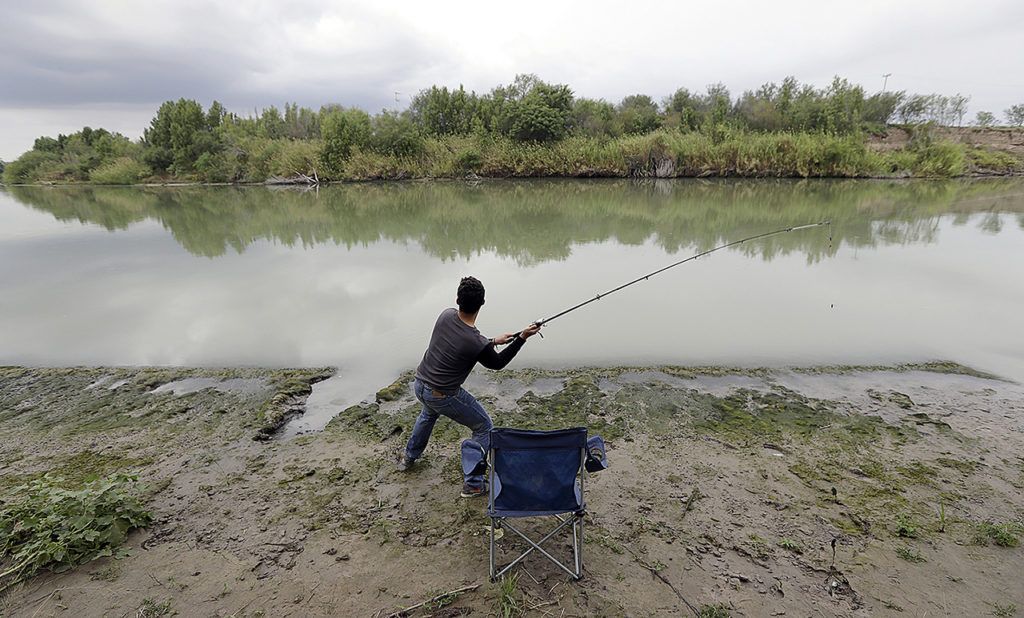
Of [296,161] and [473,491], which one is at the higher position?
[296,161]

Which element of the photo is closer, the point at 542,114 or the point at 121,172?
the point at 542,114

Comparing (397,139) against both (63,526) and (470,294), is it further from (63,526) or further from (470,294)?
(63,526)

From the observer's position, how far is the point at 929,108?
36531mm

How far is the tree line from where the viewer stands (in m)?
27.8

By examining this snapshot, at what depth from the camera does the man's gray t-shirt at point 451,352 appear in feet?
8.84

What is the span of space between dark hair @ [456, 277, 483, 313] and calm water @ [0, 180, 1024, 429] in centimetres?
203

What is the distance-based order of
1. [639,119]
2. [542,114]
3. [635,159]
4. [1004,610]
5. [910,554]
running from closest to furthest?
1. [1004,610]
2. [910,554]
3. [635,159]
4. [542,114]
5. [639,119]

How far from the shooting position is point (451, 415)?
294 cm

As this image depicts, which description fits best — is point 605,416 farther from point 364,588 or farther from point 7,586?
point 7,586

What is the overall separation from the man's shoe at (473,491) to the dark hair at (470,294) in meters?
1.09

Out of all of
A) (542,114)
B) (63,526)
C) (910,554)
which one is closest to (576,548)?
(910,554)

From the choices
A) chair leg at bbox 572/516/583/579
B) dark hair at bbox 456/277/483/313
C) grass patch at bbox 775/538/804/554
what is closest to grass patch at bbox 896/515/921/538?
grass patch at bbox 775/538/804/554

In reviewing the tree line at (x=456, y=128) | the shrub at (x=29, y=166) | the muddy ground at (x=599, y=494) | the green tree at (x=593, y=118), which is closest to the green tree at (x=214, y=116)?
the tree line at (x=456, y=128)

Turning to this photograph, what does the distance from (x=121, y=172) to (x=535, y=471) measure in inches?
1667
